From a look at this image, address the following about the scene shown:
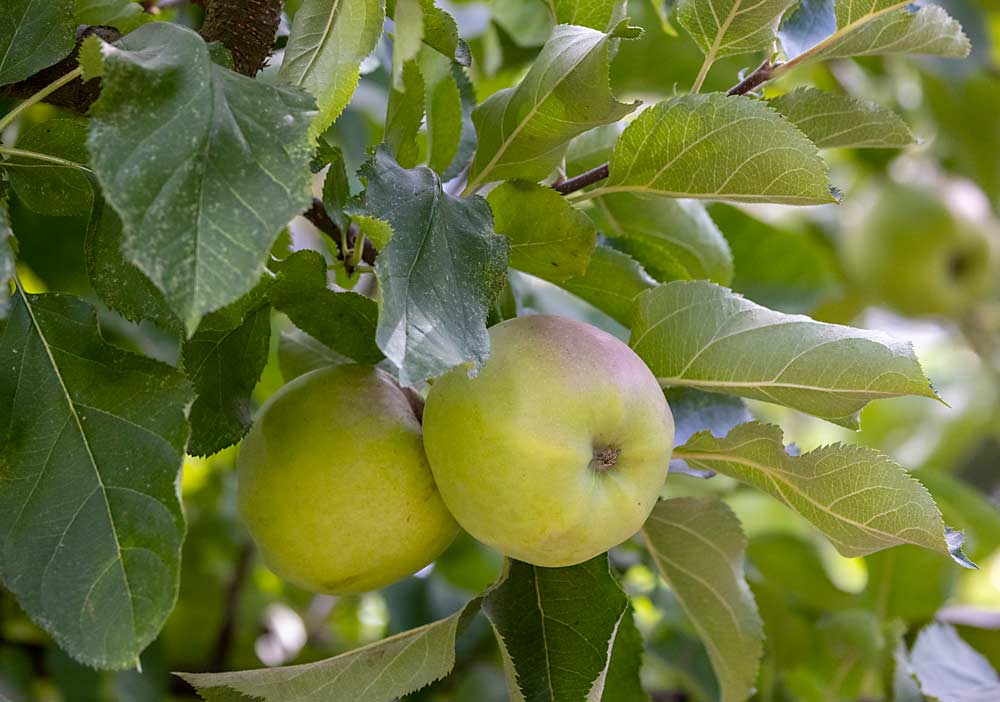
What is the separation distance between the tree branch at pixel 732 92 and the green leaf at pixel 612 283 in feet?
0.16

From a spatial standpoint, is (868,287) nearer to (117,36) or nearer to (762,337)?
(762,337)

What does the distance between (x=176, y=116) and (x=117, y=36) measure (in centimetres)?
21

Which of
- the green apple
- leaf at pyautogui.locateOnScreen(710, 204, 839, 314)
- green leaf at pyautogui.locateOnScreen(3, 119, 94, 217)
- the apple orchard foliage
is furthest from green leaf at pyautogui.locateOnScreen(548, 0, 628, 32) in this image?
the green apple

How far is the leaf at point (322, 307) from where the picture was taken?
0.67m

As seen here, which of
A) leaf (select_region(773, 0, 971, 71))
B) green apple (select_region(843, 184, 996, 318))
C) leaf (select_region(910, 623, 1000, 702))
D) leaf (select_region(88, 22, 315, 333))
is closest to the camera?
leaf (select_region(88, 22, 315, 333))

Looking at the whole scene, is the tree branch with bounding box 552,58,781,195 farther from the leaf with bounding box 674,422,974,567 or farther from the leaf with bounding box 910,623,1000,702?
the leaf with bounding box 910,623,1000,702

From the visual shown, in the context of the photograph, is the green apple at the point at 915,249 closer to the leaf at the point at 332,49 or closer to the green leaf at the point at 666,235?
the green leaf at the point at 666,235

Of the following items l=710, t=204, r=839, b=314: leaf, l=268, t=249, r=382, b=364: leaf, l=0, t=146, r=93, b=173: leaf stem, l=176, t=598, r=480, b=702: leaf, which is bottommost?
l=710, t=204, r=839, b=314: leaf

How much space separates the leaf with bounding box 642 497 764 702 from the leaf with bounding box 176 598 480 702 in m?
0.18

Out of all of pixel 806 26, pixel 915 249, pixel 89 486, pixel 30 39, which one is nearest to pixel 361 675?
pixel 89 486

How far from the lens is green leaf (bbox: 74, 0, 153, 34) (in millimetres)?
728

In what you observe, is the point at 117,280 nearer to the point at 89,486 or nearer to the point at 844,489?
the point at 89,486

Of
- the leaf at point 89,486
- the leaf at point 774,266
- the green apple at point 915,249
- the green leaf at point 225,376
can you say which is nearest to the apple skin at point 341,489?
the green leaf at point 225,376

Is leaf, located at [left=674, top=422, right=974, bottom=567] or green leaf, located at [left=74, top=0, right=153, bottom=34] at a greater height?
green leaf, located at [left=74, top=0, right=153, bottom=34]
